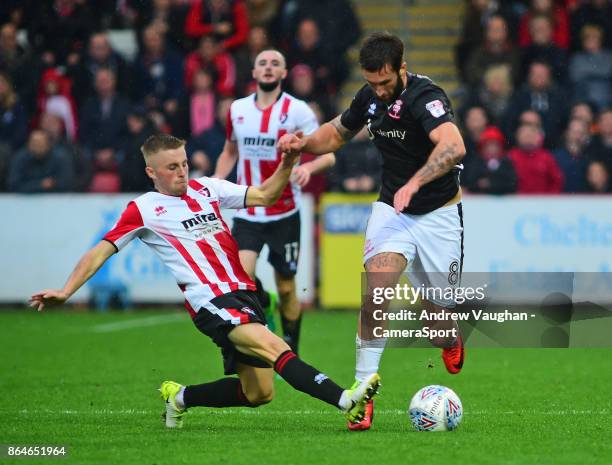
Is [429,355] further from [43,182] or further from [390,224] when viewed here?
[43,182]

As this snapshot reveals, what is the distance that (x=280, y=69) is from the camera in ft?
33.9

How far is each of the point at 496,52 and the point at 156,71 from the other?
4956 mm

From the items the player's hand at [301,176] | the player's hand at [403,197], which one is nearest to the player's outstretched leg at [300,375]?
the player's hand at [403,197]

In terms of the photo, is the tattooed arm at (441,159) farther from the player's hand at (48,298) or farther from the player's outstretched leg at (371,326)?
the player's hand at (48,298)

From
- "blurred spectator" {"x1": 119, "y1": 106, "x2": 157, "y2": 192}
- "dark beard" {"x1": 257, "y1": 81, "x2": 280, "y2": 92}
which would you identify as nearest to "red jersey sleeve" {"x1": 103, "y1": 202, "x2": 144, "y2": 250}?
"dark beard" {"x1": 257, "y1": 81, "x2": 280, "y2": 92}

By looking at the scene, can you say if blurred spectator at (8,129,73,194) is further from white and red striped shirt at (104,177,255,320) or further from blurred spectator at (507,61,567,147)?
white and red striped shirt at (104,177,255,320)

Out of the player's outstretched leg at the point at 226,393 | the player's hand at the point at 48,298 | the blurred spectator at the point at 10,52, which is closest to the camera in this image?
the player's hand at the point at 48,298

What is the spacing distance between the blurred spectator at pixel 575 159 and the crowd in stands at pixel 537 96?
0.5 inches

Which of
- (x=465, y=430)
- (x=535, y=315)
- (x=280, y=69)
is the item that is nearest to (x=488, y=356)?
(x=535, y=315)

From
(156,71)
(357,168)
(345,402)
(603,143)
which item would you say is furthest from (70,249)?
(345,402)

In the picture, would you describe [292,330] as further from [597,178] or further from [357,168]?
[597,178]

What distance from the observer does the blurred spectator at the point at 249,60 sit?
672 inches

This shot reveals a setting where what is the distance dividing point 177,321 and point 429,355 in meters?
3.84

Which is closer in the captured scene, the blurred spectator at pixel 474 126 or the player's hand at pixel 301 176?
the player's hand at pixel 301 176
